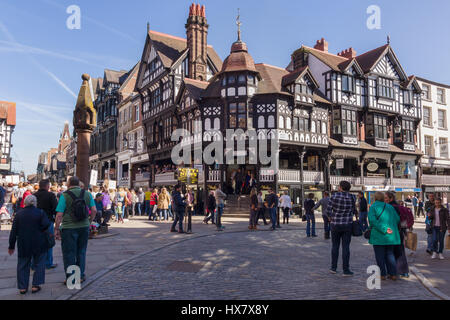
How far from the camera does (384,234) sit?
6391mm

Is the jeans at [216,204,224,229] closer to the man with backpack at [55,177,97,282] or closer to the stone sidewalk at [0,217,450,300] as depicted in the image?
the stone sidewalk at [0,217,450,300]

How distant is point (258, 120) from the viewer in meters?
25.9

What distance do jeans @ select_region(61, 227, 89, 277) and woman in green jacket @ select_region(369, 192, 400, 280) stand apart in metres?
5.09

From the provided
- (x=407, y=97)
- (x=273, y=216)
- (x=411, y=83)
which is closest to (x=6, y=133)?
(x=273, y=216)

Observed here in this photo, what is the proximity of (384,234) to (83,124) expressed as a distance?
1062 cm

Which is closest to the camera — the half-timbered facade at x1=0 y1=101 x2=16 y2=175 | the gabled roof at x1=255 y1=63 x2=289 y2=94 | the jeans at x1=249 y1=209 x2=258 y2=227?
the jeans at x1=249 y1=209 x2=258 y2=227

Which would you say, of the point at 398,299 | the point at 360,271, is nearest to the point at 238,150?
the point at 360,271

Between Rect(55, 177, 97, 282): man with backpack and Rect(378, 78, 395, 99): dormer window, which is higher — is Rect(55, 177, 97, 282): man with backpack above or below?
below

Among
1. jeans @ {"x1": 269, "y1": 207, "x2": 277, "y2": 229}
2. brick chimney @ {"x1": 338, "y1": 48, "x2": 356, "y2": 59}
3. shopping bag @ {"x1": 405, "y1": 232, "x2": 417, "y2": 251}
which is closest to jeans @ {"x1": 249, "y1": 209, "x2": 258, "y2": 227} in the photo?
jeans @ {"x1": 269, "y1": 207, "x2": 277, "y2": 229}

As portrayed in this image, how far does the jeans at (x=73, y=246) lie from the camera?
5.94 meters

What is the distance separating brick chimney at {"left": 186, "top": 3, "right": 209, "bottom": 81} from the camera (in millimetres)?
30828

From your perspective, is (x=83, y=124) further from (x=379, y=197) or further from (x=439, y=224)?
(x=439, y=224)
